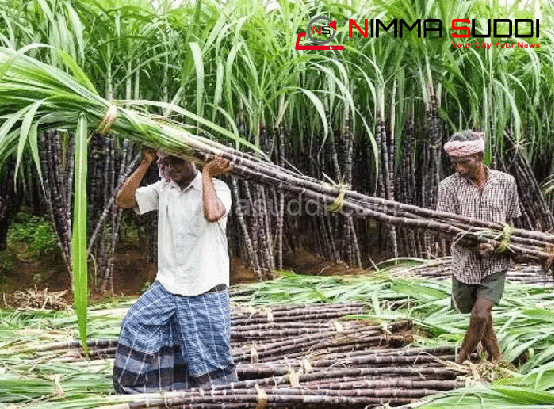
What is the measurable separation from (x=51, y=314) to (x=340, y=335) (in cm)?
161

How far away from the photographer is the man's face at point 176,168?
252 cm

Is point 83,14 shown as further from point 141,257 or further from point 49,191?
point 141,257

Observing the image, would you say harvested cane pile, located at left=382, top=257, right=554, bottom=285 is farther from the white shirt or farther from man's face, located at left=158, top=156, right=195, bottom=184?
man's face, located at left=158, top=156, right=195, bottom=184

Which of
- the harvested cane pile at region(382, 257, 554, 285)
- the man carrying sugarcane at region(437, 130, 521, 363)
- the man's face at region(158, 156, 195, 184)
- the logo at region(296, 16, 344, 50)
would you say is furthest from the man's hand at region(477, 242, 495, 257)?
the logo at region(296, 16, 344, 50)

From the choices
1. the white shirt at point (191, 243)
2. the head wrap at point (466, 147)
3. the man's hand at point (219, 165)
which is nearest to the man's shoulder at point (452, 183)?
the head wrap at point (466, 147)

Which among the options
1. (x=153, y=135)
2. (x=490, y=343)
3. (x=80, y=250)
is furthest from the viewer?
(x=490, y=343)

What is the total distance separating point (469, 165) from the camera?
2.79 m

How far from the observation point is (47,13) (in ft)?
12.3

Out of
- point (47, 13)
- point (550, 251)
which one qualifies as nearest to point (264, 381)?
point (550, 251)

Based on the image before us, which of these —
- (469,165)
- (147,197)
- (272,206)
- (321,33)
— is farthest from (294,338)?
(321,33)

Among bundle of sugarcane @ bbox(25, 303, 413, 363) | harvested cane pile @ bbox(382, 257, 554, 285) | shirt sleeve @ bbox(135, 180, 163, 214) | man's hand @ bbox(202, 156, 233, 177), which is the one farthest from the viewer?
harvested cane pile @ bbox(382, 257, 554, 285)

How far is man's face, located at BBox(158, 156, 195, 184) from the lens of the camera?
8.27 ft

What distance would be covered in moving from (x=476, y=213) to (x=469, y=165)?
0.18m

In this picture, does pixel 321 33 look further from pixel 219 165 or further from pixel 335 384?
pixel 335 384
